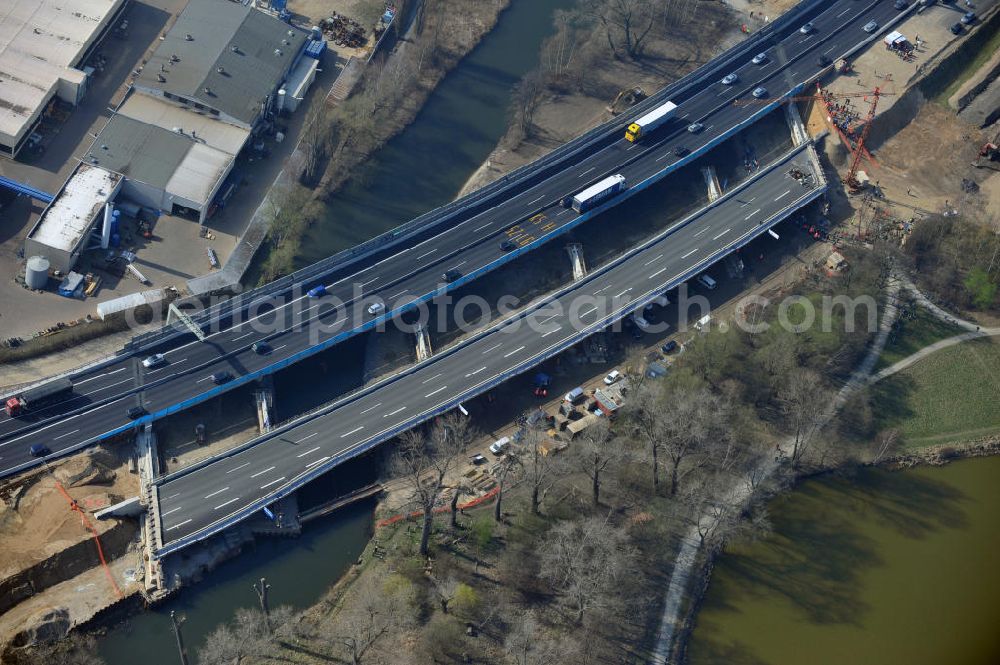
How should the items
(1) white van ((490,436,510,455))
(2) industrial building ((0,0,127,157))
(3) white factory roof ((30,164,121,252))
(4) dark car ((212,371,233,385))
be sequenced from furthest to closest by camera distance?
(2) industrial building ((0,0,127,157)) → (3) white factory roof ((30,164,121,252)) → (1) white van ((490,436,510,455)) → (4) dark car ((212,371,233,385))

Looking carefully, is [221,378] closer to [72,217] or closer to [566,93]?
[72,217]

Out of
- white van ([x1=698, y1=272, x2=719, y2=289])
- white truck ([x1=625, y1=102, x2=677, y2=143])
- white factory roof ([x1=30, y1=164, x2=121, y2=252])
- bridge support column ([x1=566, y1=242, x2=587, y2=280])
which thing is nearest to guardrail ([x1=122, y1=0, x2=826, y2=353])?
white truck ([x1=625, y1=102, x2=677, y2=143])

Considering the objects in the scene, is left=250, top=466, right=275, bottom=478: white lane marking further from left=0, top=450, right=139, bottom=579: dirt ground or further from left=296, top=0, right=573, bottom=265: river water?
left=296, top=0, right=573, bottom=265: river water

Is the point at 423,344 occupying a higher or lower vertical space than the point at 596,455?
higher

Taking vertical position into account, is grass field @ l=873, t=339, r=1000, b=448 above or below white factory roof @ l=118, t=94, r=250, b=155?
below

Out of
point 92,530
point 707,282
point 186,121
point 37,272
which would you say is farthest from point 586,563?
point 186,121

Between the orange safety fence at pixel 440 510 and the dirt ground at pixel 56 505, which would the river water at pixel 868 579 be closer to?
the orange safety fence at pixel 440 510
